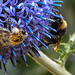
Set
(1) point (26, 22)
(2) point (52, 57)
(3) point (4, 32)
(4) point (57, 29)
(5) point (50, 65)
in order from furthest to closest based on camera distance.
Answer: (2) point (52, 57), (5) point (50, 65), (4) point (57, 29), (1) point (26, 22), (3) point (4, 32)

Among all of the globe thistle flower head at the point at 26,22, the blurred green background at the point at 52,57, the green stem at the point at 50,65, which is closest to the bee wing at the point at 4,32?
the globe thistle flower head at the point at 26,22

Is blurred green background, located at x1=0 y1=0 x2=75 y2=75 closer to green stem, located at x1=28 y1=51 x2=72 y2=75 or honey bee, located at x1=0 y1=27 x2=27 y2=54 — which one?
green stem, located at x1=28 y1=51 x2=72 y2=75

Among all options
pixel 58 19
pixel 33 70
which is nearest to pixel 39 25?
pixel 58 19

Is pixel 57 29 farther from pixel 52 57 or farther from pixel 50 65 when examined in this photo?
pixel 52 57

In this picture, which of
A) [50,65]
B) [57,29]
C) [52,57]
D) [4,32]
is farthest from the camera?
[52,57]

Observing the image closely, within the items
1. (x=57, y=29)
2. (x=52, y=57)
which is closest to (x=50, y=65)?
(x=57, y=29)

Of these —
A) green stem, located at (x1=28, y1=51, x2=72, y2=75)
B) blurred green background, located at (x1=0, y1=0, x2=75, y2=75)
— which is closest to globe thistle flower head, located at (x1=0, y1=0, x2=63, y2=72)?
green stem, located at (x1=28, y1=51, x2=72, y2=75)

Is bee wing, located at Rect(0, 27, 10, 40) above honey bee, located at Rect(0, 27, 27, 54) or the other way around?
above

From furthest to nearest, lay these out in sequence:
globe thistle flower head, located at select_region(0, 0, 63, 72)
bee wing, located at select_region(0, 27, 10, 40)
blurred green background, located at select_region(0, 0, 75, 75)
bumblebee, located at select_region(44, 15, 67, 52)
A: blurred green background, located at select_region(0, 0, 75, 75) → bumblebee, located at select_region(44, 15, 67, 52) → globe thistle flower head, located at select_region(0, 0, 63, 72) → bee wing, located at select_region(0, 27, 10, 40)
